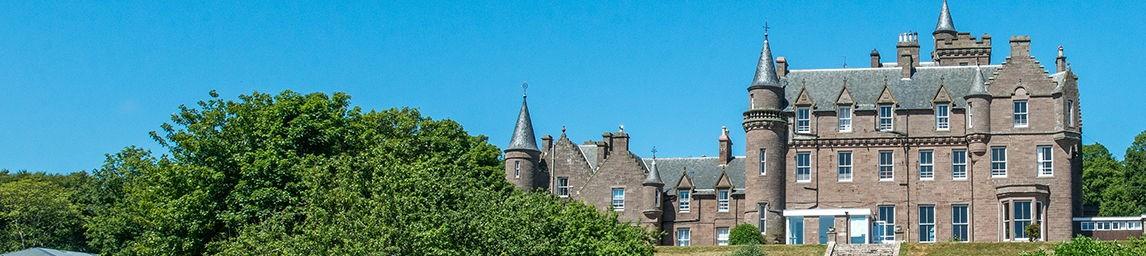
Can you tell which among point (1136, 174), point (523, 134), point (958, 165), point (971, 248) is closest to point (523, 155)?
point (523, 134)

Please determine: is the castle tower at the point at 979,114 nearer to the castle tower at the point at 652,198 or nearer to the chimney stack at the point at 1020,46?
the chimney stack at the point at 1020,46

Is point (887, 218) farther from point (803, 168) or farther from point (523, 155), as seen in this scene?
point (523, 155)

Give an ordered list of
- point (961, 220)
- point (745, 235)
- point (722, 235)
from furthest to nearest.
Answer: point (722, 235), point (961, 220), point (745, 235)

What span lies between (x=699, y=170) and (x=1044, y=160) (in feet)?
59.9

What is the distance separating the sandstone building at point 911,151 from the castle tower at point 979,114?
1.7 inches

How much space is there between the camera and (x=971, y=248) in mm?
71562

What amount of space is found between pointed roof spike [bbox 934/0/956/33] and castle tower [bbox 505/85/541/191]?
65.7ft

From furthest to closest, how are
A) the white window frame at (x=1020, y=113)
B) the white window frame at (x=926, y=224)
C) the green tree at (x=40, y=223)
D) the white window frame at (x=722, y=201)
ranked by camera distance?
the green tree at (x=40, y=223)
the white window frame at (x=722, y=201)
the white window frame at (x=926, y=224)
the white window frame at (x=1020, y=113)

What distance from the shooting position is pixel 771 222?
83312 millimetres

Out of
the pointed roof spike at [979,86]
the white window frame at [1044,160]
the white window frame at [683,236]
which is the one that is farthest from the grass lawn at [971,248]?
the white window frame at [683,236]

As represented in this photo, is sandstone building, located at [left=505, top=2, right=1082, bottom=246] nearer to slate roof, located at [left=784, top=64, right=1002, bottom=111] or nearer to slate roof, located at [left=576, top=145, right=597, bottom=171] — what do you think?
slate roof, located at [left=784, top=64, right=1002, bottom=111]

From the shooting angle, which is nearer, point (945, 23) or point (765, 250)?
point (765, 250)

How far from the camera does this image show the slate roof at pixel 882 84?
83.3 metres

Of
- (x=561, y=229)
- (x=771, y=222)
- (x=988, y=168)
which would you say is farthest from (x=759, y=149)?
(x=561, y=229)
